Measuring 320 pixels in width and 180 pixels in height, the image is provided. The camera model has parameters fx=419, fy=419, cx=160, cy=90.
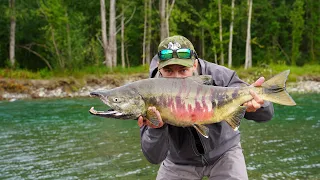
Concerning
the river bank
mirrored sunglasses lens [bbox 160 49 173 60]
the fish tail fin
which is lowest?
the river bank

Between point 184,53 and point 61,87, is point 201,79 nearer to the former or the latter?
point 184,53

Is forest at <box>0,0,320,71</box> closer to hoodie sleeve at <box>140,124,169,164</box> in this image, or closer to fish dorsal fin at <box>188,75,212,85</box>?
hoodie sleeve at <box>140,124,169,164</box>

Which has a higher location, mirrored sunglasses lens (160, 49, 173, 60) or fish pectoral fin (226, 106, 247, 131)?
mirrored sunglasses lens (160, 49, 173, 60)

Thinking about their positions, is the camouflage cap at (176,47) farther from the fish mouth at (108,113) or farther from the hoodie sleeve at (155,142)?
the fish mouth at (108,113)

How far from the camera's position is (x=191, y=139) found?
16.2 ft

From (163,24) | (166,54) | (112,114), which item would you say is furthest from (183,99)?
(163,24)

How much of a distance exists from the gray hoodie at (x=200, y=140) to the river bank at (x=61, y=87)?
2047cm

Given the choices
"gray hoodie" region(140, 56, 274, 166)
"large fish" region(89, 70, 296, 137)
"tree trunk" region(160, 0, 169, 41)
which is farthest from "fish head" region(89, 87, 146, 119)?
"tree trunk" region(160, 0, 169, 41)

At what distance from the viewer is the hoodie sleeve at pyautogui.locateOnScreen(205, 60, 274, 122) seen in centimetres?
476

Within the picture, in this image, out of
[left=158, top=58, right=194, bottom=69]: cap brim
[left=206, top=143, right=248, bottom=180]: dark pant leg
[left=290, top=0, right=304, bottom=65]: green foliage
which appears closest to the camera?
[left=158, top=58, right=194, bottom=69]: cap brim

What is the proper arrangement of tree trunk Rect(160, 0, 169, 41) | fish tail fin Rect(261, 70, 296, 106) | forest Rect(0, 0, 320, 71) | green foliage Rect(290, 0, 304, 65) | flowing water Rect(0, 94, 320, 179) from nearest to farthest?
fish tail fin Rect(261, 70, 296, 106) → flowing water Rect(0, 94, 320, 179) → forest Rect(0, 0, 320, 71) → tree trunk Rect(160, 0, 169, 41) → green foliage Rect(290, 0, 304, 65)

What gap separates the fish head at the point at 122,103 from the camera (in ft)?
12.8

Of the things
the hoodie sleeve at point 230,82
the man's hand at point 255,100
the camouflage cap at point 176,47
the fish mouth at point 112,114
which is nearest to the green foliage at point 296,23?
the hoodie sleeve at point 230,82

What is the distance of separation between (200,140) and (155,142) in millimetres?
549
